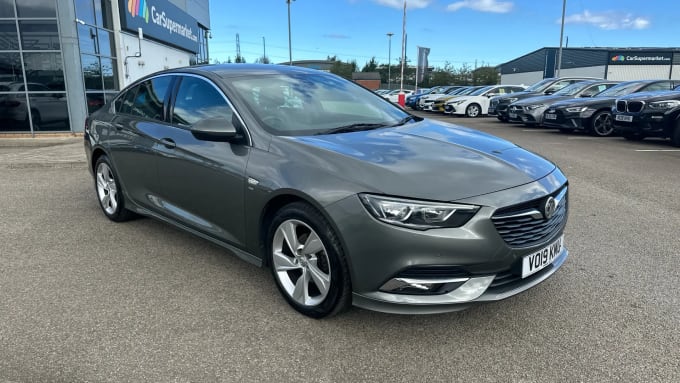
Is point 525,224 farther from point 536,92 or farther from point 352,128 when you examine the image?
point 536,92

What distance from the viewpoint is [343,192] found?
2.53m

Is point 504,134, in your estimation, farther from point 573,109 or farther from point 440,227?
point 440,227

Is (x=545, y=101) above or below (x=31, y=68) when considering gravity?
below

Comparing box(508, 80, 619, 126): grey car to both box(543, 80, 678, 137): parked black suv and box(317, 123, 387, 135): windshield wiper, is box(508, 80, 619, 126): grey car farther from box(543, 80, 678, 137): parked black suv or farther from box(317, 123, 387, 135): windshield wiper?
box(317, 123, 387, 135): windshield wiper

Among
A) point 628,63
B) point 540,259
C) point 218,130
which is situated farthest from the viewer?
point 628,63

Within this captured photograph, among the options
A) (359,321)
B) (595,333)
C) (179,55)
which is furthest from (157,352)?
(179,55)

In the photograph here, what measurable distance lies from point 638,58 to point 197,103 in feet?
193

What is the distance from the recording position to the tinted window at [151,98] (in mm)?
4090

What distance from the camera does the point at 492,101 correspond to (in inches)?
779

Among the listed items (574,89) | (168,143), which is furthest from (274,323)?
(574,89)

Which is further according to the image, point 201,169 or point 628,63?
point 628,63

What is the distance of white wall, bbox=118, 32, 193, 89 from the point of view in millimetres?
16959

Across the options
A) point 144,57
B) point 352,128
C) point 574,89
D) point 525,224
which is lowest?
point 525,224

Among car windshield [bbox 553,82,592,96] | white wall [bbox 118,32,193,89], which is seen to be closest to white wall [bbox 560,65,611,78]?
car windshield [bbox 553,82,592,96]
